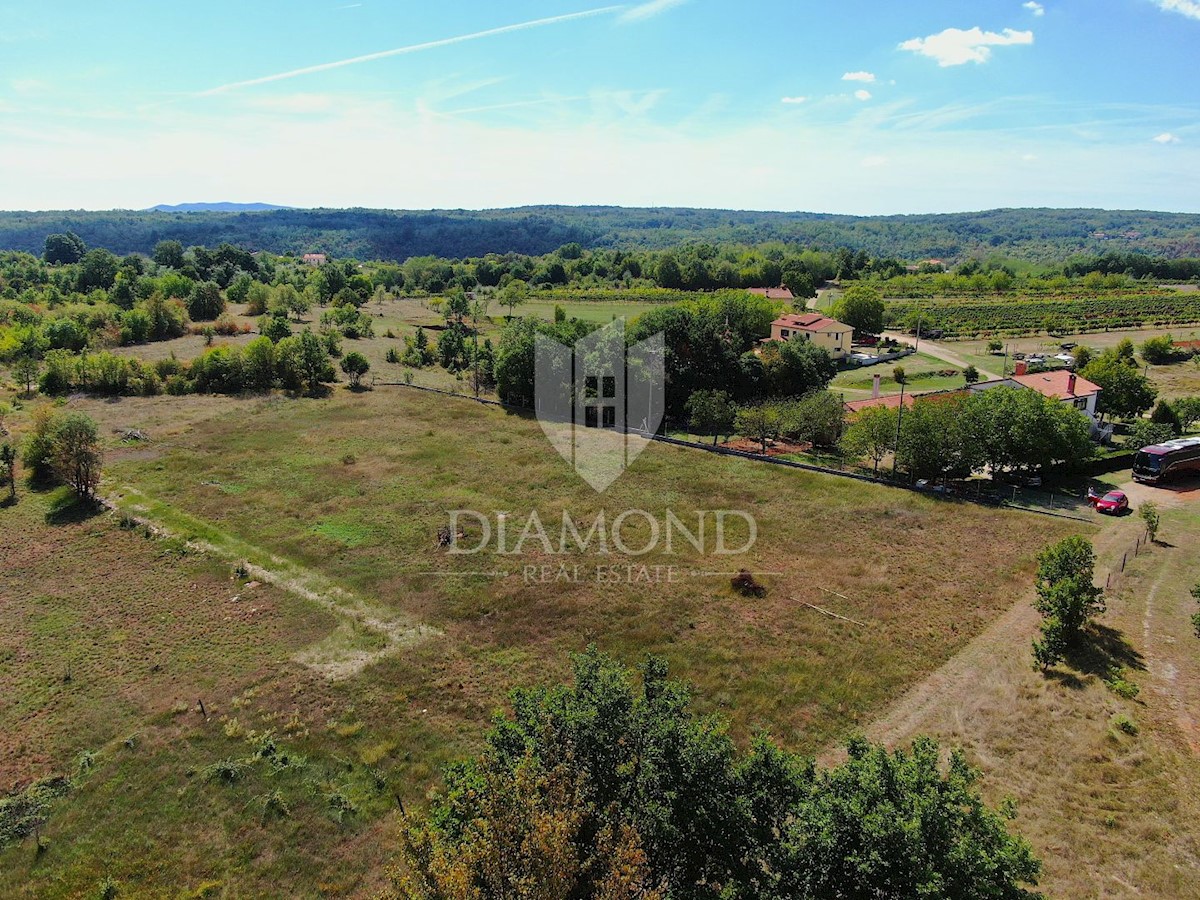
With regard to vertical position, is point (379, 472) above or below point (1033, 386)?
below

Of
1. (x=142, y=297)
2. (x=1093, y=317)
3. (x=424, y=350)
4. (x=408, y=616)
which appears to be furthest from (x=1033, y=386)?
(x=142, y=297)

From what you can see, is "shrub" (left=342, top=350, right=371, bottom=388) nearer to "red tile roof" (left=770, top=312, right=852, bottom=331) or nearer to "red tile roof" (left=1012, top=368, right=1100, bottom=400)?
"red tile roof" (left=770, top=312, right=852, bottom=331)

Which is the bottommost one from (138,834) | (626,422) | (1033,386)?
(138,834)

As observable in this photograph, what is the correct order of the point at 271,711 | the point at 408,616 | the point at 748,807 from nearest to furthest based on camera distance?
the point at 748,807
the point at 271,711
the point at 408,616

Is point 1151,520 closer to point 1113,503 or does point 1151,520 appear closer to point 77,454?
point 1113,503

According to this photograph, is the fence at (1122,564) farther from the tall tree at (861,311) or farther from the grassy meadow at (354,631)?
the tall tree at (861,311)

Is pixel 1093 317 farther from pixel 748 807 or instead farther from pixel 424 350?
pixel 748 807

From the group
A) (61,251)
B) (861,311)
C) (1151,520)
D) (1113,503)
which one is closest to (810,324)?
(861,311)
